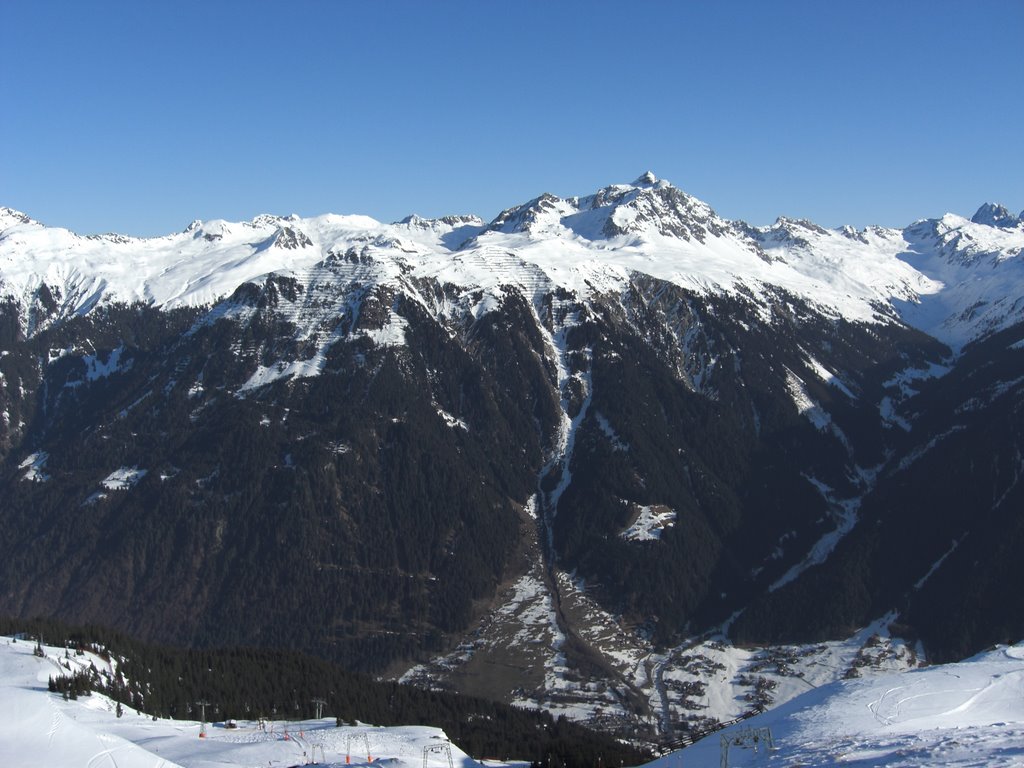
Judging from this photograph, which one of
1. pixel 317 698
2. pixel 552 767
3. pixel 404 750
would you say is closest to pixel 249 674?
pixel 317 698

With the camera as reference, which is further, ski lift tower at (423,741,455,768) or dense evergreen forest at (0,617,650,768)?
dense evergreen forest at (0,617,650,768)

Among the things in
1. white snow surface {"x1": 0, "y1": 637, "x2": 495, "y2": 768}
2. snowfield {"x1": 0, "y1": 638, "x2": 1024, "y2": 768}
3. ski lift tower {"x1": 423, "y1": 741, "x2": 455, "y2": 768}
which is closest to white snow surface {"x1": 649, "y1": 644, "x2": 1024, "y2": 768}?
snowfield {"x1": 0, "y1": 638, "x2": 1024, "y2": 768}

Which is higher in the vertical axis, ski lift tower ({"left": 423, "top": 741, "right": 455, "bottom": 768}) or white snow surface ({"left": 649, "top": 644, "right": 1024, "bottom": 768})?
white snow surface ({"left": 649, "top": 644, "right": 1024, "bottom": 768})

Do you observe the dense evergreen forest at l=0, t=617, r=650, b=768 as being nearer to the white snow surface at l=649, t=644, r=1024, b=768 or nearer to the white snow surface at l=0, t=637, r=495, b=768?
the white snow surface at l=0, t=637, r=495, b=768

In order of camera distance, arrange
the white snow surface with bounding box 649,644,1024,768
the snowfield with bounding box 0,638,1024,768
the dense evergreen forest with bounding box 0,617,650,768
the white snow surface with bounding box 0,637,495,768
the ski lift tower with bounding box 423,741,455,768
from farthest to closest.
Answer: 1. the dense evergreen forest with bounding box 0,617,650,768
2. the ski lift tower with bounding box 423,741,455,768
3. the white snow surface with bounding box 0,637,495,768
4. the snowfield with bounding box 0,638,1024,768
5. the white snow surface with bounding box 649,644,1024,768

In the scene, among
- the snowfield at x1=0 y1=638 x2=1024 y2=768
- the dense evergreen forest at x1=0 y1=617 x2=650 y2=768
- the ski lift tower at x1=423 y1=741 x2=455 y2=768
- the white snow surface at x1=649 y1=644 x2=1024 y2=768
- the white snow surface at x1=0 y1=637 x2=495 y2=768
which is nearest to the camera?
the white snow surface at x1=649 y1=644 x2=1024 y2=768

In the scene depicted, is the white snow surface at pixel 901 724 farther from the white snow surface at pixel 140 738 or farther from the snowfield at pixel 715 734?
the white snow surface at pixel 140 738

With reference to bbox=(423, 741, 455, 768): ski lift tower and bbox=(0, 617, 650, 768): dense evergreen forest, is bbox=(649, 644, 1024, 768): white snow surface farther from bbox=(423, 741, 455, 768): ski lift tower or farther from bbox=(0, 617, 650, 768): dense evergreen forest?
bbox=(423, 741, 455, 768): ski lift tower
